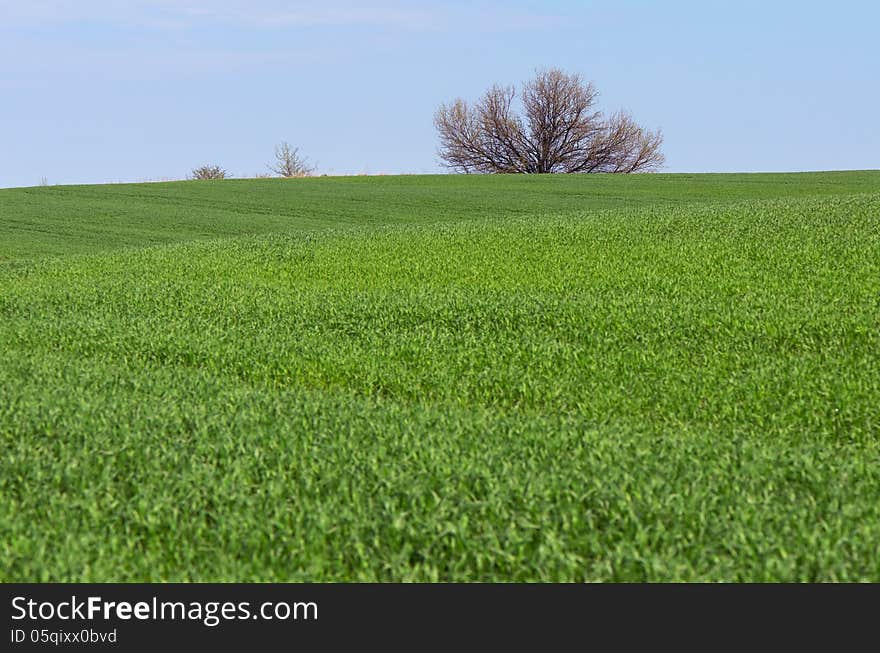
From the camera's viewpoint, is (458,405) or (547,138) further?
(547,138)

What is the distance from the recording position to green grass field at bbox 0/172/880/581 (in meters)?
3.76

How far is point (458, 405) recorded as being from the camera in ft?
23.7

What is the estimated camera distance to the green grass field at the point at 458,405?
3760 millimetres

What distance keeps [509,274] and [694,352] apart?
4724mm

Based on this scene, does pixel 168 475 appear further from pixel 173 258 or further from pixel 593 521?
pixel 173 258

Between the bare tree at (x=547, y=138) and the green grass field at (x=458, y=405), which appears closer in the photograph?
the green grass field at (x=458, y=405)

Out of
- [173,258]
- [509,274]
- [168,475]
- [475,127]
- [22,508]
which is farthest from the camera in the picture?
[475,127]

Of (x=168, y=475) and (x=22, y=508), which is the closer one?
(x=22, y=508)

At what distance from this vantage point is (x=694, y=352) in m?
8.80

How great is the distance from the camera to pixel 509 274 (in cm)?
1323

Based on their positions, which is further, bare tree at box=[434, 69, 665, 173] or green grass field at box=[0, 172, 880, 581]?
bare tree at box=[434, 69, 665, 173]

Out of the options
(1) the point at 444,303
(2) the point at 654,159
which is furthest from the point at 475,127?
(1) the point at 444,303

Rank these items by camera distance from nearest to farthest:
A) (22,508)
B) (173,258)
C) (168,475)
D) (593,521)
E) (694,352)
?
(593,521) → (22,508) → (168,475) → (694,352) → (173,258)

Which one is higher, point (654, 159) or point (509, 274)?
point (654, 159)
